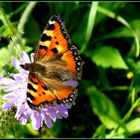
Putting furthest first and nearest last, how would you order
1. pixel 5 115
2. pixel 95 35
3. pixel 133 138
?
pixel 95 35
pixel 133 138
pixel 5 115

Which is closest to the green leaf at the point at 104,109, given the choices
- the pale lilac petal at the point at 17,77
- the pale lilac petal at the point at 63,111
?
the pale lilac petal at the point at 63,111

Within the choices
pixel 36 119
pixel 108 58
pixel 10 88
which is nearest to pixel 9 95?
pixel 10 88

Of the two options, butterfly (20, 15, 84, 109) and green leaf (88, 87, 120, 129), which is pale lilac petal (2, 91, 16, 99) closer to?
butterfly (20, 15, 84, 109)

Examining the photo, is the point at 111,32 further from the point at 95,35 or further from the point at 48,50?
the point at 48,50

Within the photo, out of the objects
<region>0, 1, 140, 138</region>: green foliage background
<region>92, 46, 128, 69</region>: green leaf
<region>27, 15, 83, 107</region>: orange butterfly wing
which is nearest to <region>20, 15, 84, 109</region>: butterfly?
<region>27, 15, 83, 107</region>: orange butterfly wing

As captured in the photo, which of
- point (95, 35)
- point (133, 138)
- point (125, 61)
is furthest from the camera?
point (95, 35)

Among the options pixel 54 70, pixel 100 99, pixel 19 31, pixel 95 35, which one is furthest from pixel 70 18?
pixel 54 70

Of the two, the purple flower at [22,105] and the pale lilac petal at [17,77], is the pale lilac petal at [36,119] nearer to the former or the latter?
the purple flower at [22,105]
